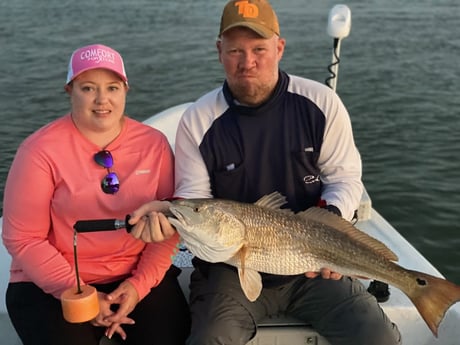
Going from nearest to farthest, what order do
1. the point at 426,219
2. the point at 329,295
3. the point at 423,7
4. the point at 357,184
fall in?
the point at 329,295 → the point at 357,184 → the point at 426,219 → the point at 423,7

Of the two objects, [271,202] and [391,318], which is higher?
[271,202]

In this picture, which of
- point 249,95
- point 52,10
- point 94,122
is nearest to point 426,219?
point 249,95

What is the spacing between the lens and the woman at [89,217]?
8.91 ft

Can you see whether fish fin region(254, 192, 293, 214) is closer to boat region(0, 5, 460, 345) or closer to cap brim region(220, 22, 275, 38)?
boat region(0, 5, 460, 345)

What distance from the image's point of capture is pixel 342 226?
281cm

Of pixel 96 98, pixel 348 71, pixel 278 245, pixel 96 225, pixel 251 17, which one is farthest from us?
pixel 348 71

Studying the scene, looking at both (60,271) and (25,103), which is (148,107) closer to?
(25,103)

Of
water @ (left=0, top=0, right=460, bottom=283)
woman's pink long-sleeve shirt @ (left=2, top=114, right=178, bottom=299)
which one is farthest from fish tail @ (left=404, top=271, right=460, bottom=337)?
water @ (left=0, top=0, right=460, bottom=283)

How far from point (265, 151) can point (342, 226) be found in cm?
61

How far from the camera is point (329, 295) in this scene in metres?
2.95

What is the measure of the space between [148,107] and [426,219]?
6122 millimetres

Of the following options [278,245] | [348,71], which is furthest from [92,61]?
[348,71]

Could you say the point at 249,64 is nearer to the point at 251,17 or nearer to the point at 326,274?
the point at 251,17

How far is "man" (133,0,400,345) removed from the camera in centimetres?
300
